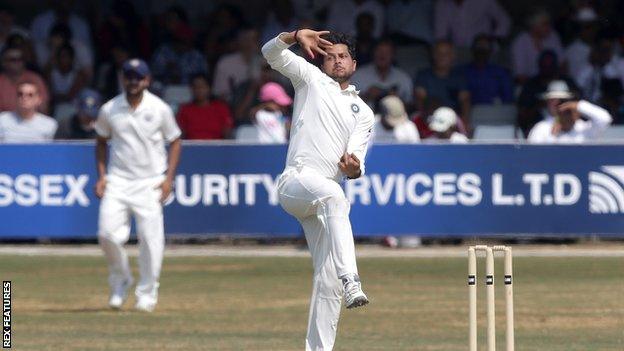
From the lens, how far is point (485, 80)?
66.7ft

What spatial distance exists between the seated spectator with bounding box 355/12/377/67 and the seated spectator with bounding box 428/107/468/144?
2194mm

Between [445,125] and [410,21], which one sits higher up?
[410,21]

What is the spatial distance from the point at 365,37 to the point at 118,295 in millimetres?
8113

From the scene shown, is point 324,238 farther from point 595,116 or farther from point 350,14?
point 350,14

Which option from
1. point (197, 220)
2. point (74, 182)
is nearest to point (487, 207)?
point (197, 220)

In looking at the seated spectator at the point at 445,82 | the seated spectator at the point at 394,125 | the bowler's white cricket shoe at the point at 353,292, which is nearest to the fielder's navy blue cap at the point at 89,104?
the seated spectator at the point at 394,125

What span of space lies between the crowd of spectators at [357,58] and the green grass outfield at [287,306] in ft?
6.60

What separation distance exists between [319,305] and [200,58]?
12027 mm

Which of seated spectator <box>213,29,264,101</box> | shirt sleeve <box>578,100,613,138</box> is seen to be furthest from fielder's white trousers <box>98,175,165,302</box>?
seated spectator <box>213,29,264,101</box>

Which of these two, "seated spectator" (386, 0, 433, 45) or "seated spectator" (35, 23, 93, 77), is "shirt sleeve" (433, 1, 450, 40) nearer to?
"seated spectator" (386, 0, 433, 45)

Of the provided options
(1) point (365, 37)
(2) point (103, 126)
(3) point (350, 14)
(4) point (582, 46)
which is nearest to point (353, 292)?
(2) point (103, 126)

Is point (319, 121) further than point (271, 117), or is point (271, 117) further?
point (271, 117)

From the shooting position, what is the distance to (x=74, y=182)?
18.0 metres

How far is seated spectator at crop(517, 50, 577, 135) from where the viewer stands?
19.8m
